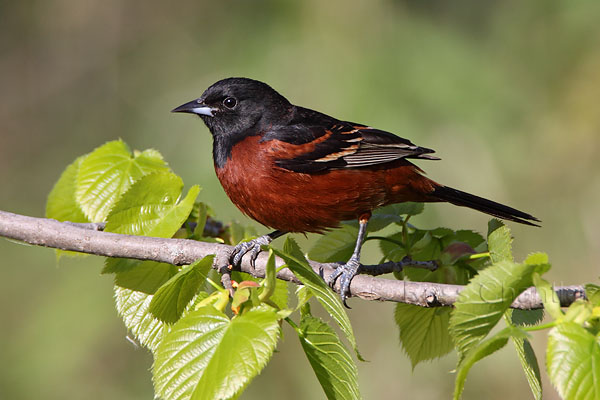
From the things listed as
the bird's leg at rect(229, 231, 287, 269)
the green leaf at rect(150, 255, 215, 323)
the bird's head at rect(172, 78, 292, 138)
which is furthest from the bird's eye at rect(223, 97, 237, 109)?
the green leaf at rect(150, 255, 215, 323)

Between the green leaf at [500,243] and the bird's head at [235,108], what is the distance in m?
2.01

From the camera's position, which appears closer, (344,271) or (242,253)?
(242,253)

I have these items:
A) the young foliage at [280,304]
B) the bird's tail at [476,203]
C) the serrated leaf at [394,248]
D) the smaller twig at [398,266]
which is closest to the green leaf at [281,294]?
the young foliage at [280,304]

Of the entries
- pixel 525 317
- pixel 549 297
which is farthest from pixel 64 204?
pixel 549 297

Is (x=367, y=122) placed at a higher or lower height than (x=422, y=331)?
higher

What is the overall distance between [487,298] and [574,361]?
0.77ft

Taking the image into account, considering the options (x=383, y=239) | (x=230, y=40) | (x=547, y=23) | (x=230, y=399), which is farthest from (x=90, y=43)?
(x=230, y=399)

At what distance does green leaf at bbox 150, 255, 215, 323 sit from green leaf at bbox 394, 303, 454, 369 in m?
0.85

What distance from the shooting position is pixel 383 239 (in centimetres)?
251

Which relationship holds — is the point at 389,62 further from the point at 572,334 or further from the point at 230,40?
the point at 572,334

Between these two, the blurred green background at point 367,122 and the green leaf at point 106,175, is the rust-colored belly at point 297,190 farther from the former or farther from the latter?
the blurred green background at point 367,122

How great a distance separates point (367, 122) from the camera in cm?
518

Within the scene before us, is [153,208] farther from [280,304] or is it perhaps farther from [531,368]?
[531,368]

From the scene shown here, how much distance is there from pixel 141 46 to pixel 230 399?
642 centimetres
